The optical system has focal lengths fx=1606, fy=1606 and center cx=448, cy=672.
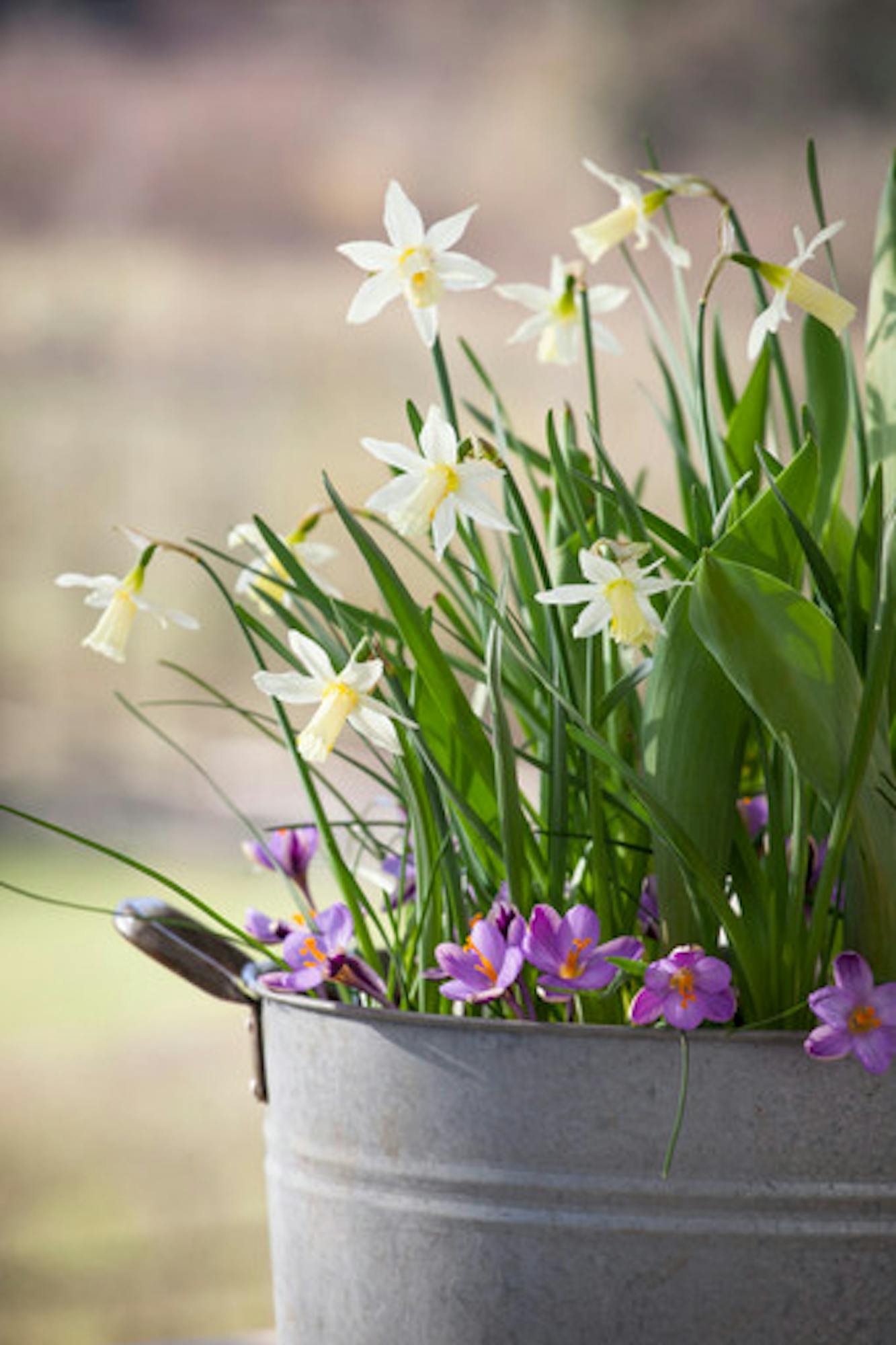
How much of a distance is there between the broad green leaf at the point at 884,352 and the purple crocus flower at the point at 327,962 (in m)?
0.24

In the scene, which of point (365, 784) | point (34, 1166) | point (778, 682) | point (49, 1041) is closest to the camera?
point (778, 682)

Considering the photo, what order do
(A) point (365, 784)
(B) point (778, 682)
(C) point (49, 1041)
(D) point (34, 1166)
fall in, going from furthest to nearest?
(A) point (365, 784)
(C) point (49, 1041)
(D) point (34, 1166)
(B) point (778, 682)

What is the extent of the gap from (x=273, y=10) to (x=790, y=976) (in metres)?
3.31

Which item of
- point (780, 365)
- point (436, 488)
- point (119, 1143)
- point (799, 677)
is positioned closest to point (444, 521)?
point (436, 488)

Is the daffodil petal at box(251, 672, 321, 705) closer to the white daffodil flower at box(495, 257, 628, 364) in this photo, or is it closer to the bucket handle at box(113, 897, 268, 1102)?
the bucket handle at box(113, 897, 268, 1102)

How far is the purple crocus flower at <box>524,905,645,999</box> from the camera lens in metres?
0.46

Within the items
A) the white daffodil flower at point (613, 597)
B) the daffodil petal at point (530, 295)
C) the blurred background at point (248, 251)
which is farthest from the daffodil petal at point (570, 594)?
the blurred background at point (248, 251)

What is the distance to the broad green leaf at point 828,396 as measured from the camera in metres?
0.61

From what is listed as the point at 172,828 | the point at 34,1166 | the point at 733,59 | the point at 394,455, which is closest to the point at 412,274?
the point at 394,455

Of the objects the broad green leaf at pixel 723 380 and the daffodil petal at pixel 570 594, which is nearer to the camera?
the daffodil petal at pixel 570 594

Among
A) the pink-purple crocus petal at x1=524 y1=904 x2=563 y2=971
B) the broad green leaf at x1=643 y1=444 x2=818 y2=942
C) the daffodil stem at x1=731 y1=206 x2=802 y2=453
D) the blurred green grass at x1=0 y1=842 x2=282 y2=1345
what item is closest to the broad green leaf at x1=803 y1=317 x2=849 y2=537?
the daffodil stem at x1=731 y1=206 x2=802 y2=453

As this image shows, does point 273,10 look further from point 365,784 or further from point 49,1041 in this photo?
point 49,1041

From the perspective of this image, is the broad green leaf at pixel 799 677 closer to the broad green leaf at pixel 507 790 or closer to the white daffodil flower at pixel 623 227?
the broad green leaf at pixel 507 790

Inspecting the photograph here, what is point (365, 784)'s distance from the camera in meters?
3.53
